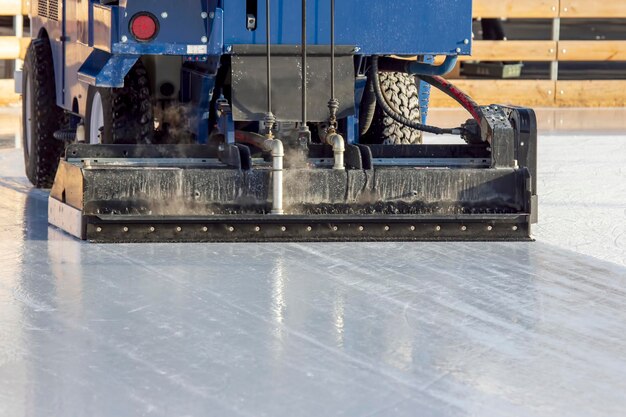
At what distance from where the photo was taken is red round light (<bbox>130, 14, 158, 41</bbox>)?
22.8 feet

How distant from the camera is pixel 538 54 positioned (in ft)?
54.2

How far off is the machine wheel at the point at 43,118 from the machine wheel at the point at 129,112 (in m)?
1.24

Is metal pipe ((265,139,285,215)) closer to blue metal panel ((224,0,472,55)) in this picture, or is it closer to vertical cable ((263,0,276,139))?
vertical cable ((263,0,276,139))

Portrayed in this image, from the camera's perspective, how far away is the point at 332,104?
22.5 ft

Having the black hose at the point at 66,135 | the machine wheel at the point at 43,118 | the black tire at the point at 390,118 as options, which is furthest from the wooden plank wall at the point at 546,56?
the black hose at the point at 66,135

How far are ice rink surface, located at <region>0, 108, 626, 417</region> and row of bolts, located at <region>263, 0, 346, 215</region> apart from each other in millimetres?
274

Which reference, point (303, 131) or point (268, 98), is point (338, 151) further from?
point (268, 98)

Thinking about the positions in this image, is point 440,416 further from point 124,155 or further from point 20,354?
point 124,155

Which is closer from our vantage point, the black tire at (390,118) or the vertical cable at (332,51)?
the vertical cable at (332,51)

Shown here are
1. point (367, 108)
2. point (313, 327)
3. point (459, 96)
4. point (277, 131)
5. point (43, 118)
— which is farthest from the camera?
point (43, 118)

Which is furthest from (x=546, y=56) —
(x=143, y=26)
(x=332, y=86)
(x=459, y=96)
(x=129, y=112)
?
(x=143, y=26)

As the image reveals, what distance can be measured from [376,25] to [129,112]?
129 centimetres

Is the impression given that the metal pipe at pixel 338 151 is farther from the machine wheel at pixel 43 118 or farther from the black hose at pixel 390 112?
the machine wheel at pixel 43 118

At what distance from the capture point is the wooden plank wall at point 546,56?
15.9 m
